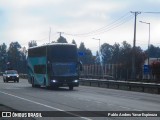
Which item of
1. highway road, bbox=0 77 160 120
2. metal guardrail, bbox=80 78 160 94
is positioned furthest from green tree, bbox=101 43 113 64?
highway road, bbox=0 77 160 120

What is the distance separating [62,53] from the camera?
119 ft

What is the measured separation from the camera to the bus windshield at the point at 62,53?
119ft

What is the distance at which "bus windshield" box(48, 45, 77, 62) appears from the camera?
119 ft

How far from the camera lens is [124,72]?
2832 inches

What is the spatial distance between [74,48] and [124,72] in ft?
119

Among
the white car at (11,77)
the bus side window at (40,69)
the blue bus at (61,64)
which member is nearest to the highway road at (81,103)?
the blue bus at (61,64)

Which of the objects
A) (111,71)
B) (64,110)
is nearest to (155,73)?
(111,71)

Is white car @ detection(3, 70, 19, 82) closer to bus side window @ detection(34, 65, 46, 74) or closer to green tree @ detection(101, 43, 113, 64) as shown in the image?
bus side window @ detection(34, 65, 46, 74)

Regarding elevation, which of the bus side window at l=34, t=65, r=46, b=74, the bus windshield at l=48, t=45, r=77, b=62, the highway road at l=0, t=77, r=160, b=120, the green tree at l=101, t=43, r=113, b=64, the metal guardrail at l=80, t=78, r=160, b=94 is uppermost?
the green tree at l=101, t=43, r=113, b=64

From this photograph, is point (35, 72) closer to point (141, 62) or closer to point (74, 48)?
point (74, 48)

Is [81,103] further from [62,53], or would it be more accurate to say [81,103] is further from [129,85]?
[129,85]

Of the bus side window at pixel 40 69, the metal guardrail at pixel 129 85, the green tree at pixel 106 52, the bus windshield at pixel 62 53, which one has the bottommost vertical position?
the metal guardrail at pixel 129 85

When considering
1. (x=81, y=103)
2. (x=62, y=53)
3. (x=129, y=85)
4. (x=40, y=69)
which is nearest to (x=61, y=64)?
(x=62, y=53)

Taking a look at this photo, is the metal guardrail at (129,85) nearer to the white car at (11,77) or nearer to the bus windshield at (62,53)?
the bus windshield at (62,53)
